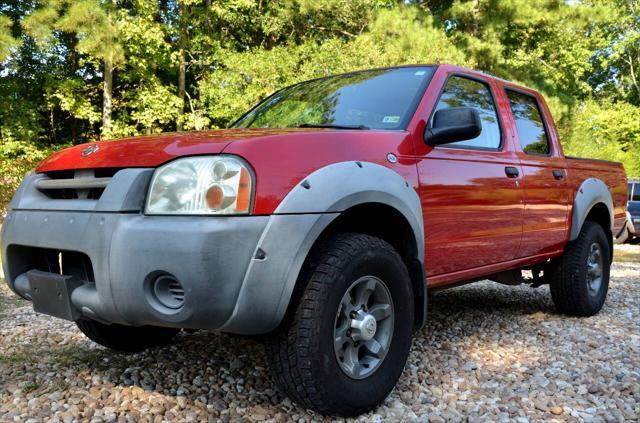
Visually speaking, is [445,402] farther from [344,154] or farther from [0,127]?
[0,127]

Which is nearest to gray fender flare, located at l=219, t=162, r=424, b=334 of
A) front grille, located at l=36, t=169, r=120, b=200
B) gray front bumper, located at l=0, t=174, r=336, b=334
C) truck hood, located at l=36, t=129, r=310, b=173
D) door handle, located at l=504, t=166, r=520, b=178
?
gray front bumper, located at l=0, t=174, r=336, b=334

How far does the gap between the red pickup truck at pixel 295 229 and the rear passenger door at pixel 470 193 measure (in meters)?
0.01

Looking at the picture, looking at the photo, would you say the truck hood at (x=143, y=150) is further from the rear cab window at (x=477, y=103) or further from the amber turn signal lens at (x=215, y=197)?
the rear cab window at (x=477, y=103)

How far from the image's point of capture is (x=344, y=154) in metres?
2.47

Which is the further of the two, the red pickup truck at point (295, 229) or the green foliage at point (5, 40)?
the green foliage at point (5, 40)

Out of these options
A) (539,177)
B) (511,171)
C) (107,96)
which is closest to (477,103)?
(511,171)

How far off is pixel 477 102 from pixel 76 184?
252cm

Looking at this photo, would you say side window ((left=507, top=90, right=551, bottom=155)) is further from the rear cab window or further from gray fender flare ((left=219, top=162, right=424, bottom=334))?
gray fender flare ((left=219, top=162, right=424, bottom=334))

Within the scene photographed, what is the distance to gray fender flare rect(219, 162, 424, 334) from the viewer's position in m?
Result: 2.09

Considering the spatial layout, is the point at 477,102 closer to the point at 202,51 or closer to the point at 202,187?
the point at 202,187

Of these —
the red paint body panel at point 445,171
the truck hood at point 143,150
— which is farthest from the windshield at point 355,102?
the truck hood at point 143,150

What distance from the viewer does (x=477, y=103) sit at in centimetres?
368

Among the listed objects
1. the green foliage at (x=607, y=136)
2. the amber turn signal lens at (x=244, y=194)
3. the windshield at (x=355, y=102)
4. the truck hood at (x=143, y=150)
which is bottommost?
the green foliage at (x=607, y=136)

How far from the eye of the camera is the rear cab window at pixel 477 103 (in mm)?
3350
